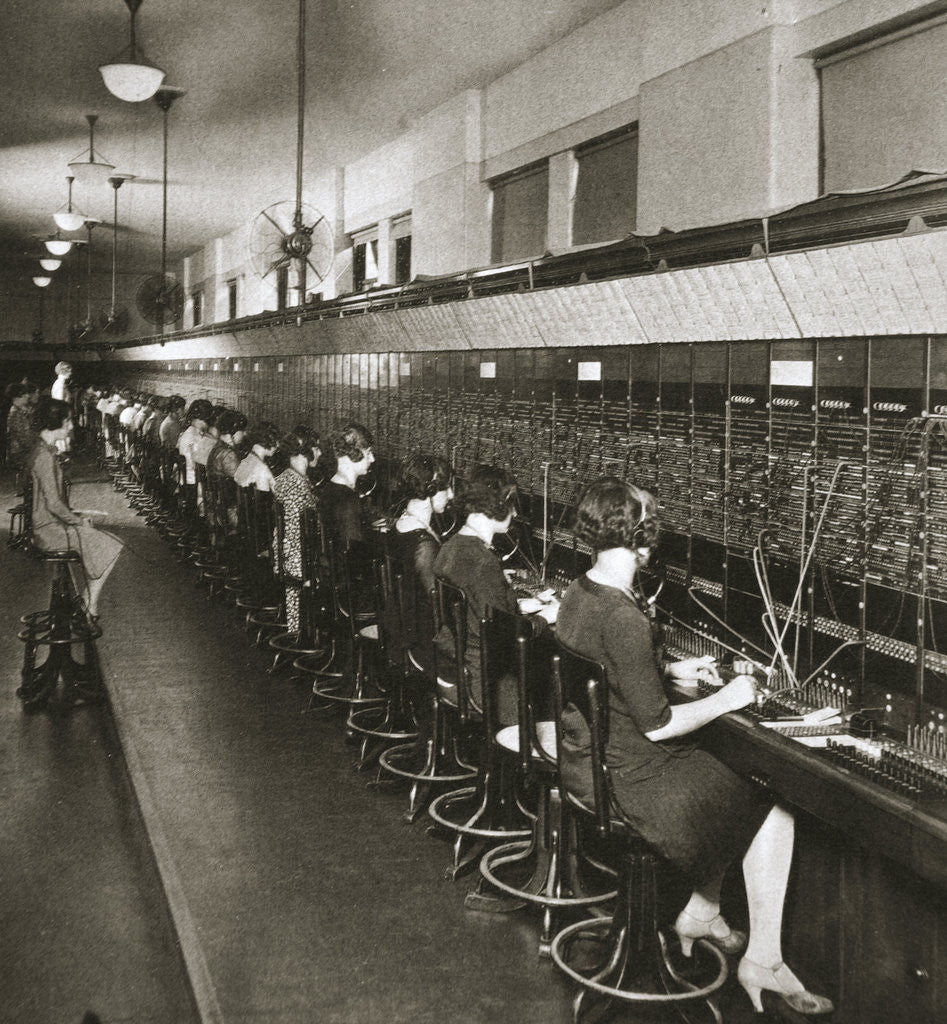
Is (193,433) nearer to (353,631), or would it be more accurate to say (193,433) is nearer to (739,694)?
(353,631)

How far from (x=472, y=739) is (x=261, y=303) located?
1056 centimetres

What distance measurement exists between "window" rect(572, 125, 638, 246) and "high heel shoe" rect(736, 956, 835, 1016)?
13.5 feet

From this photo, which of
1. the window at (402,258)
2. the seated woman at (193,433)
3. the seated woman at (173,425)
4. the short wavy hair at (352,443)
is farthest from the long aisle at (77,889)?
the seated woman at (173,425)

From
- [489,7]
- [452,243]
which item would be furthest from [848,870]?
[452,243]

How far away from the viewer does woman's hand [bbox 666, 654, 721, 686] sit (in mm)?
3043

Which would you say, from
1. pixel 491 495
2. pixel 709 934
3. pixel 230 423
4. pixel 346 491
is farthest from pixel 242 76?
pixel 709 934

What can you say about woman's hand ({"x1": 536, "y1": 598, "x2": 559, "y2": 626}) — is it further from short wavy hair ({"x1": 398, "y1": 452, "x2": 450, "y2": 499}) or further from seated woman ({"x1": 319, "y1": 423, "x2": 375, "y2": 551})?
seated woman ({"x1": 319, "y1": 423, "x2": 375, "y2": 551})

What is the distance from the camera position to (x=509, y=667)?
3211mm

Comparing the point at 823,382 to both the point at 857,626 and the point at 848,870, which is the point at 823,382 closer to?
the point at 857,626

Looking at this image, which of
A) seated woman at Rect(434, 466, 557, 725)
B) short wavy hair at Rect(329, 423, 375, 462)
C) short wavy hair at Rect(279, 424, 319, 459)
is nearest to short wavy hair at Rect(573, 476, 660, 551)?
seated woman at Rect(434, 466, 557, 725)

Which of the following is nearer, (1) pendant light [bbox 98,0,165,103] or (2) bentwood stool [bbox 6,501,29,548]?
(1) pendant light [bbox 98,0,165,103]

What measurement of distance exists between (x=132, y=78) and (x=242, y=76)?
6.02 ft

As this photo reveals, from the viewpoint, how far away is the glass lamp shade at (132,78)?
566 centimetres

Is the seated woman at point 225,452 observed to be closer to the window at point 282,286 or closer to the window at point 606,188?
the window at point 282,286
